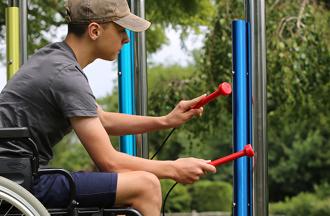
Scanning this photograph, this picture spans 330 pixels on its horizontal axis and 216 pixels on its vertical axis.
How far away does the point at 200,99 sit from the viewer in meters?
3.48

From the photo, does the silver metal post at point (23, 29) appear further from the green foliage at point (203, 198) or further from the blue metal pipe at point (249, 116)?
the green foliage at point (203, 198)

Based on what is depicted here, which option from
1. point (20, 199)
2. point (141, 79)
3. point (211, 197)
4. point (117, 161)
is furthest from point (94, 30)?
point (211, 197)

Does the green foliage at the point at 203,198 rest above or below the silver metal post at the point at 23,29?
below

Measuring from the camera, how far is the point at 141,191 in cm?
292

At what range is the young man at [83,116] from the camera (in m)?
2.93

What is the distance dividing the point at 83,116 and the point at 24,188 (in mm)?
302

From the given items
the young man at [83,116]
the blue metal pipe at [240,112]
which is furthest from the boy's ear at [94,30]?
the blue metal pipe at [240,112]

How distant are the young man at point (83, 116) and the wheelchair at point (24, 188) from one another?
4 centimetres

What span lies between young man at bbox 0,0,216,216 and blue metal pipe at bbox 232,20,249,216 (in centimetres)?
105

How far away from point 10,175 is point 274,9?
6.39 meters

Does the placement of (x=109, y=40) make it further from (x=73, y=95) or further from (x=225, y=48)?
(x=225, y=48)

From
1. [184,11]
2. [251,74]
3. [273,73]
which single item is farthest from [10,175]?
[184,11]

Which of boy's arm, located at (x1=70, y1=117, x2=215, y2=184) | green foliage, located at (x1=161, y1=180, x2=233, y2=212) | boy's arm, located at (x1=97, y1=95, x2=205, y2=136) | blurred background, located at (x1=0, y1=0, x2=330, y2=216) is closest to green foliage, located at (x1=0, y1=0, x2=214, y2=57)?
blurred background, located at (x1=0, y1=0, x2=330, y2=216)

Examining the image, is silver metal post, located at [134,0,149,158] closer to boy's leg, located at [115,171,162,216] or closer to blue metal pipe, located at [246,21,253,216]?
blue metal pipe, located at [246,21,253,216]
